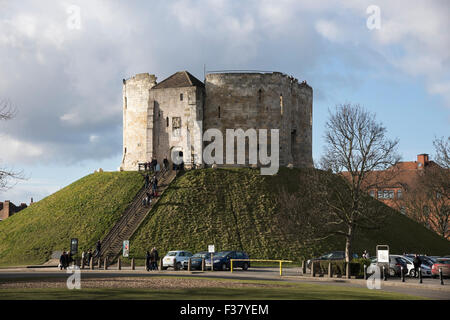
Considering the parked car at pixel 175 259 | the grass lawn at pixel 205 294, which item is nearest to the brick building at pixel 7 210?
the parked car at pixel 175 259

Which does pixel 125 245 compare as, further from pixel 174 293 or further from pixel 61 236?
pixel 174 293

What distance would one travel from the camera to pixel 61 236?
53531mm

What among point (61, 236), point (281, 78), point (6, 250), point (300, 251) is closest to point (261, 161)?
point (281, 78)

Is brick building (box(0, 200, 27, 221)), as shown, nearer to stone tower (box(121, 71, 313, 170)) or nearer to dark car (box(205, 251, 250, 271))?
stone tower (box(121, 71, 313, 170))

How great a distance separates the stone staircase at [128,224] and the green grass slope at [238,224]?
2.36ft

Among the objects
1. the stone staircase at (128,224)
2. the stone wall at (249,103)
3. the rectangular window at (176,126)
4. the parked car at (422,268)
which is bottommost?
the parked car at (422,268)

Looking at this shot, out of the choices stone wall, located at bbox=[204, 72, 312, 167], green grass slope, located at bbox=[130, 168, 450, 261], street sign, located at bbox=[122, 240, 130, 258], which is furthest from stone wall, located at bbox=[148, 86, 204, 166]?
street sign, located at bbox=[122, 240, 130, 258]

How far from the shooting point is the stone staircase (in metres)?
49.4

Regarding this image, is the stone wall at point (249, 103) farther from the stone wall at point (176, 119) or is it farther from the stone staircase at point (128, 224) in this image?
the stone staircase at point (128, 224)

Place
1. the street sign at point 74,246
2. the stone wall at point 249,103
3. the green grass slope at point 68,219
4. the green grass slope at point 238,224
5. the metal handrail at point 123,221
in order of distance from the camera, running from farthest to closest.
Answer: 1. the stone wall at point 249,103
2. the green grass slope at point 68,219
3. the green grass slope at point 238,224
4. the metal handrail at point 123,221
5. the street sign at point 74,246

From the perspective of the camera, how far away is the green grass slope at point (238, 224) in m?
51.4

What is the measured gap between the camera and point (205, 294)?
23.6 m

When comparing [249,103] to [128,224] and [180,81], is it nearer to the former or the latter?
[180,81]

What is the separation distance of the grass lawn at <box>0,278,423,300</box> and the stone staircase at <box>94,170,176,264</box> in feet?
78.0
